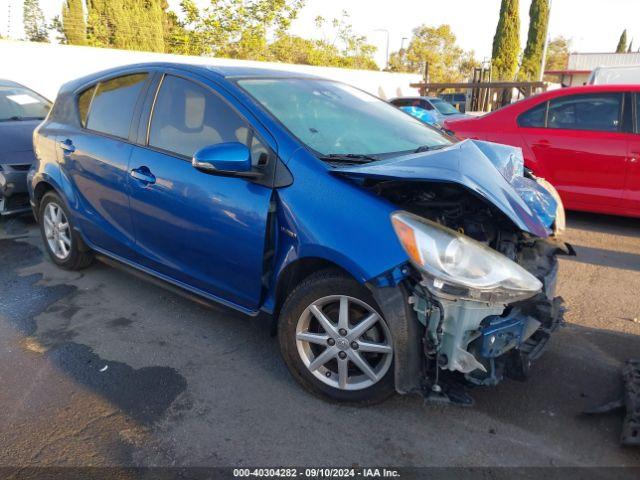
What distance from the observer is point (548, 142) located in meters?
6.05

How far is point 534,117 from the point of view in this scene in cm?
622

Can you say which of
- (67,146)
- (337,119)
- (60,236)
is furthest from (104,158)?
(337,119)

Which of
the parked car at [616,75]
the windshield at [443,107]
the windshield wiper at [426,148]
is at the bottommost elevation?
the windshield wiper at [426,148]

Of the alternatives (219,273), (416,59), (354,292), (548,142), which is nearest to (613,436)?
(354,292)

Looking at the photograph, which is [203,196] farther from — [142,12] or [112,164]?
[142,12]

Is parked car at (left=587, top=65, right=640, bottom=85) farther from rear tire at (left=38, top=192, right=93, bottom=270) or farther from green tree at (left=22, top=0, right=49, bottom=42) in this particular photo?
green tree at (left=22, top=0, right=49, bottom=42)

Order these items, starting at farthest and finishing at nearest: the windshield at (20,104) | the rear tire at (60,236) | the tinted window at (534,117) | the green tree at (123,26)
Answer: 1. the green tree at (123,26)
2. the windshield at (20,104)
3. the tinted window at (534,117)
4. the rear tire at (60,236)

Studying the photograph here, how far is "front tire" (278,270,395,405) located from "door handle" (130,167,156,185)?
128cm

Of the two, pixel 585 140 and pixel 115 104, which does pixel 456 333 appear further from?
pixel 585 140

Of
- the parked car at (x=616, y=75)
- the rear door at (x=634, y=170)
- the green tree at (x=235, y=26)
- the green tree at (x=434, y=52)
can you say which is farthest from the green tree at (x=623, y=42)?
the rear door at (x=634, y=170)

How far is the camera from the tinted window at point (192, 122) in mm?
3043

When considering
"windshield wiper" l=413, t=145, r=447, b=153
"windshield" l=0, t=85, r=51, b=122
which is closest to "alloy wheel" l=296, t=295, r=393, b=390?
"windshield wiper" l=413, t=145, r=447, b=153

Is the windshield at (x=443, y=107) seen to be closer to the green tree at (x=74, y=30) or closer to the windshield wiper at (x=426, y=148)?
the green tree at (x=74, y=30)

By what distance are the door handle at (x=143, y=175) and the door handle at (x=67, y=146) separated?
0.94 m
